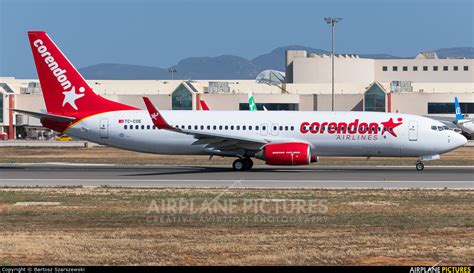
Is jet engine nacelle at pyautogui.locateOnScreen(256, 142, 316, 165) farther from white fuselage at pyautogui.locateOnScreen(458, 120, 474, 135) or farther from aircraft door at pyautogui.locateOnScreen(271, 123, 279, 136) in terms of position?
white fuselage at pyautogui.locateOnScreen(458, 120, 474, 135)

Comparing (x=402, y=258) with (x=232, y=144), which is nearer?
(x=402, y=258)

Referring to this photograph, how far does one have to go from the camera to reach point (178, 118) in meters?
46.1

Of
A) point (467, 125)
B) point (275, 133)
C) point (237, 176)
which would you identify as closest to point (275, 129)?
point (275, 133)

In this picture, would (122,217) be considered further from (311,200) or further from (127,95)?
(127,95)

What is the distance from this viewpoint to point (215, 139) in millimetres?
43750

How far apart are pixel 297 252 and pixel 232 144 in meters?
25.7

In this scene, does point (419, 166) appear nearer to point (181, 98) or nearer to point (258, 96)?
point (181, 98)

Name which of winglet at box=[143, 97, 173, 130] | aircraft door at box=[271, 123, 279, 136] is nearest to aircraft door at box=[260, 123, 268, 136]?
aircraft door at box=[271, 123, 279, 136]

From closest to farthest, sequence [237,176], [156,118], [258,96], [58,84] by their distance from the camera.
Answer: [237,176] → [156,118] → [58,84] → [258,96]

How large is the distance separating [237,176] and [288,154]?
320 centimetres

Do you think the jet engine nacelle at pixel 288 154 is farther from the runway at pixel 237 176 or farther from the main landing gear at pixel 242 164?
the main landing gear at pixel 242 164

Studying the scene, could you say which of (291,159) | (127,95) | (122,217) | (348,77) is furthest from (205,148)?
(348,77)

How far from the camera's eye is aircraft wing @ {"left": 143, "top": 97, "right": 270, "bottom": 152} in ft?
139

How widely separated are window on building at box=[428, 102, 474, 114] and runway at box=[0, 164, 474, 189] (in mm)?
65102
